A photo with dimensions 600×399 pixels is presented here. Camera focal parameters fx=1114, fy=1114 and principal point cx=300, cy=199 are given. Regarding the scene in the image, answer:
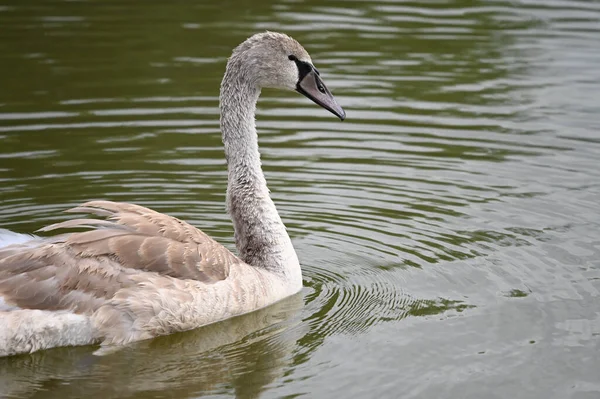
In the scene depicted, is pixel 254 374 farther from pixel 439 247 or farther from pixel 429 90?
pixel 429 90

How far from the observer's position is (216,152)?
1314 centimetres

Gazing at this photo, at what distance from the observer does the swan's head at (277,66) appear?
9.98 meters

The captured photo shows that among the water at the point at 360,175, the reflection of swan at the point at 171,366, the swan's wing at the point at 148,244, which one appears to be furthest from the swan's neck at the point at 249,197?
the reflection of swan at the point at 171,366

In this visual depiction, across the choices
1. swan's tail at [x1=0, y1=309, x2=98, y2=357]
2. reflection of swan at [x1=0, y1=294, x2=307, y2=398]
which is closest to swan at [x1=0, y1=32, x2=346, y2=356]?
swan's tail at [x1=0, y1=309, x2=98, y2=357]

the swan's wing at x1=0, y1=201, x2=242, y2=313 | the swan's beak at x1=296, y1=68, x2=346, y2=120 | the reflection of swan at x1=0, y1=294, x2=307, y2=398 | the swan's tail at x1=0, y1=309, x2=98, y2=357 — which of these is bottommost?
the reflection of swan at x1=0, y1=294, x2=307, y2=398

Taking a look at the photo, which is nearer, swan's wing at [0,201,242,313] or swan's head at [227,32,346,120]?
swan's wing at [0,201,242,313]

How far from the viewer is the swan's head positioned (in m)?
9.98

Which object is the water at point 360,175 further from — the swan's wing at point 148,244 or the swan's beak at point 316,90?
the swan's beak at point 316,90

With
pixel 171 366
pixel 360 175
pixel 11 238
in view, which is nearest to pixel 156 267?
pixel 171 366

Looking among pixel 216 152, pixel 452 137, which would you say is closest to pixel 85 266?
pixel 216 152

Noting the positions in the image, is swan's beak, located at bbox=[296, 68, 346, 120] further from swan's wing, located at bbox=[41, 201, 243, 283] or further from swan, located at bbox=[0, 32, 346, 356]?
swan's wing, located at bbox=[41, 201, 243, 283]

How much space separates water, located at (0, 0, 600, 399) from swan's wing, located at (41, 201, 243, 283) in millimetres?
538

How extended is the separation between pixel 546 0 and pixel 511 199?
916cm

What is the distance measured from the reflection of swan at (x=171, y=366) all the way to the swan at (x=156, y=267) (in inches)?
4.7
